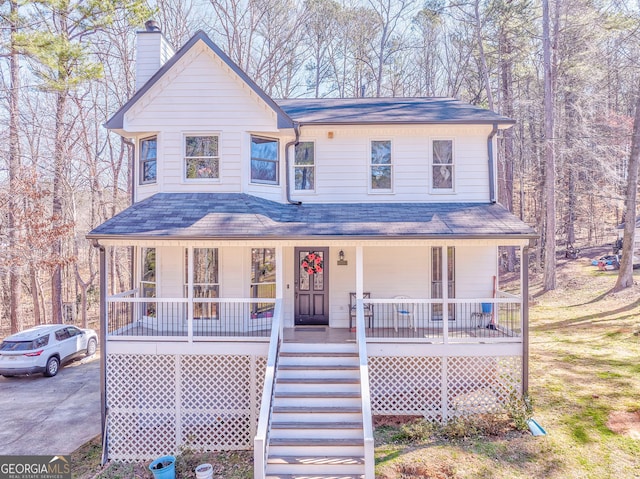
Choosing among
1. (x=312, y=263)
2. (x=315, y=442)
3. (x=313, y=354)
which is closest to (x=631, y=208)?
(x=312, y=263)

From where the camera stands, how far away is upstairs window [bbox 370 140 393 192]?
11.3 metres

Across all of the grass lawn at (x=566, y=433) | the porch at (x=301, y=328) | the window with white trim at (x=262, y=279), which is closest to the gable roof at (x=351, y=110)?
the window with white trim at (x=262, y=279)

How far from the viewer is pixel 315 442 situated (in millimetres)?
7031

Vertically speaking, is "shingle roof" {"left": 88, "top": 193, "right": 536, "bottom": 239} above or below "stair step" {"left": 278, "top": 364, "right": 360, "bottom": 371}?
above

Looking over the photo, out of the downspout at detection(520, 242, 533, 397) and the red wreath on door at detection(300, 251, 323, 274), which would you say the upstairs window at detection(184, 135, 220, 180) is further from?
the downspout at detection(520, 242, 533, 397)

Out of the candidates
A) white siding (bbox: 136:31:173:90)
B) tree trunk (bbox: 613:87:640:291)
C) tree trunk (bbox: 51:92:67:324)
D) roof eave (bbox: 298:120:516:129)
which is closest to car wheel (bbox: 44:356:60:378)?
tree trunk (bbox: 51:92:67:324)

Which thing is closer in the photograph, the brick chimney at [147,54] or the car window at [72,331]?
the brick chimney at [147,54]

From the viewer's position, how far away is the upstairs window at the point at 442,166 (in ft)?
36.7

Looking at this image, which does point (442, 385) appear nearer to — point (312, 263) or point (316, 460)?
point (316, 460)

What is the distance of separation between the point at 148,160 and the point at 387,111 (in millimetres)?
7246

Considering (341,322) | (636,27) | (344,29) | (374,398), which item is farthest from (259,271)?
(344,29)

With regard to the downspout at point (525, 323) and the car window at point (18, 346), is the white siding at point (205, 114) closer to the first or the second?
the downspout at point (525, 323)

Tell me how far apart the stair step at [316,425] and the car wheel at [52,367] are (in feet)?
31.3

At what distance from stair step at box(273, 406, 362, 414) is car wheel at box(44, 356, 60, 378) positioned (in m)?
9.45
